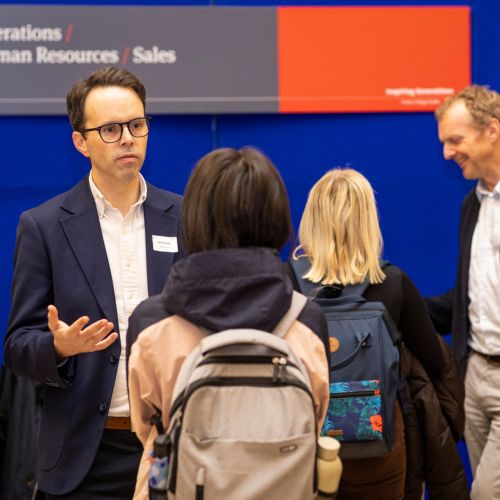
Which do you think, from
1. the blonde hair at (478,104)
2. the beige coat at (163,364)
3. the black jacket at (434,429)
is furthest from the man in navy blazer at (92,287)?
the blonde hair at (478,104)

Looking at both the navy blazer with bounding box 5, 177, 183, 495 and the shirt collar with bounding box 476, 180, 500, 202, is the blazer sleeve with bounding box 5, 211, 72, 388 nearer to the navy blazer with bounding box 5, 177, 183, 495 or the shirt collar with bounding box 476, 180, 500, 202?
the navy blazer with bounding box 5, 177, 183, 495

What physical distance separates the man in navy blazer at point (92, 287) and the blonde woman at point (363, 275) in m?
0.57

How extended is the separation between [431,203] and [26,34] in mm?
2060

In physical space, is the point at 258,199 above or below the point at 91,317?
above

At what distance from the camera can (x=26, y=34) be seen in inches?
140

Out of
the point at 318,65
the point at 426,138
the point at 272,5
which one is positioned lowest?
the point at 426,138

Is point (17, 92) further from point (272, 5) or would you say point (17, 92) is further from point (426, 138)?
point (426, 138)

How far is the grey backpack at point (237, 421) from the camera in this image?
1.57 metres

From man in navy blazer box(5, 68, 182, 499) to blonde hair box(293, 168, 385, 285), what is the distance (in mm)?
554

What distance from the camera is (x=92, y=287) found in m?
2.19

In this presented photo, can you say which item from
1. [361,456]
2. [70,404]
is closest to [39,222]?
[70,404]

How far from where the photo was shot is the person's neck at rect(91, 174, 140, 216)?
234 cm

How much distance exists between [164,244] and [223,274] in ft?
2.46

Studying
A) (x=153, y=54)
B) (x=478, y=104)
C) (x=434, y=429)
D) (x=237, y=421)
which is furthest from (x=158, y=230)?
(x=478, y=104)
